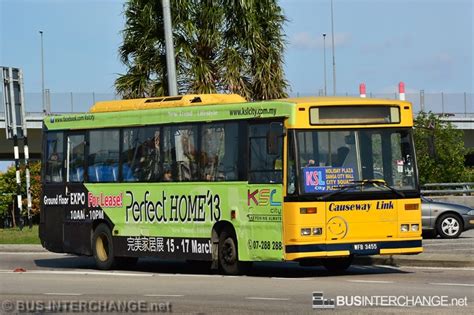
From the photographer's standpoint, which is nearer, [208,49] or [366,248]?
[366,248]

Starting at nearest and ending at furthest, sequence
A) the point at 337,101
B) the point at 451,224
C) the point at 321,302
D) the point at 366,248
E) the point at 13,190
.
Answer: the point at 321,302 < the point at 366,248 < the point at 337,101 < the point at 451,224 < the point at 13,190

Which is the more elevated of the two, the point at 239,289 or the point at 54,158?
the point at 54,158

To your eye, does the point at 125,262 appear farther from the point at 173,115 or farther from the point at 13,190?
the point at 13,190

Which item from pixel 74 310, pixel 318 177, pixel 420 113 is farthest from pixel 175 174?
pixel 420 113

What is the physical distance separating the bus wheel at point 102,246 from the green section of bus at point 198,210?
339 millimetres

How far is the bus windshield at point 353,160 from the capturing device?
741 inches

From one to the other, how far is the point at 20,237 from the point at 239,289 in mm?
17380

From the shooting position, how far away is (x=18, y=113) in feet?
115

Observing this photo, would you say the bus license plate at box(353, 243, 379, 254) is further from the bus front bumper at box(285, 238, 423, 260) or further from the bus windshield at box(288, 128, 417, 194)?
the bus windshield at box(288, 128, 417, 194)

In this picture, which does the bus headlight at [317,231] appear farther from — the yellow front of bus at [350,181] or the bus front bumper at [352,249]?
the bus front bumper at [352,249]

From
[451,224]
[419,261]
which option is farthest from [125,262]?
[451,224]

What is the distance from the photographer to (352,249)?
1900cm

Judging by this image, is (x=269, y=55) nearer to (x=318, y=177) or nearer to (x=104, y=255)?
(x=104, y=255)

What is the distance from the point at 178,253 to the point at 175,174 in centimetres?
146
